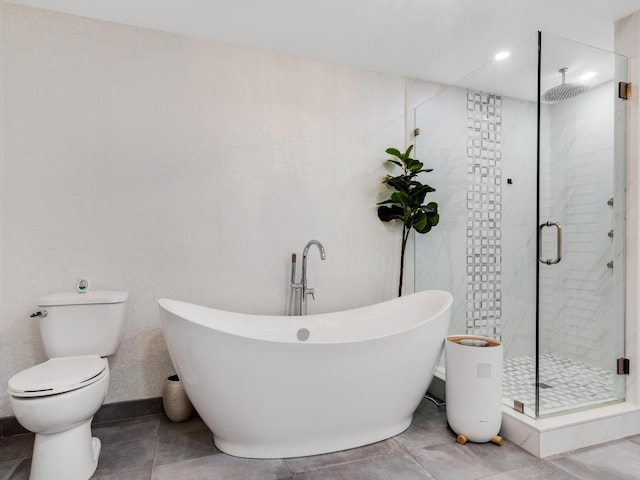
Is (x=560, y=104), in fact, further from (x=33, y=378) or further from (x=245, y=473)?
(x=33, y=378)

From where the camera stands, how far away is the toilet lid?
148 cm

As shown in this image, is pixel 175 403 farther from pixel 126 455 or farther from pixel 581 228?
pixel 581 228

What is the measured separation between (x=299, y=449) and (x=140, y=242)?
1481mm

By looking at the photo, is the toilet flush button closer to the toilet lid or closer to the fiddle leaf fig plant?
the toilet lid

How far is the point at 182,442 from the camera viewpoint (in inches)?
76.6

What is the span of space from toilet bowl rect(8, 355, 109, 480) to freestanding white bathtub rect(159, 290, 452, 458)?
1.20 ft

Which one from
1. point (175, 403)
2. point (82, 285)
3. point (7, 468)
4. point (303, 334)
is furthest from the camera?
point (303, 334)

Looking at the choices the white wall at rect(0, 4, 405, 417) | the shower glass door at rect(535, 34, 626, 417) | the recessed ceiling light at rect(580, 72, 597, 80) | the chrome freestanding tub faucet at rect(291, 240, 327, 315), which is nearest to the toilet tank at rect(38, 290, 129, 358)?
the white wall at rect(0, 4, 405, 417)

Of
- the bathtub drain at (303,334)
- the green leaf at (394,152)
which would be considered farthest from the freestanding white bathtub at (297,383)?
the green leaf at (394,152)

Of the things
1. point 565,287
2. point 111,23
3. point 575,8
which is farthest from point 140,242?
point 575,8

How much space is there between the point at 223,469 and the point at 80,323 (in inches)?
41.3

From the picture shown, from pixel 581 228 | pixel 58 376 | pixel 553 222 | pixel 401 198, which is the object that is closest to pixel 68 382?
pixel 58 376

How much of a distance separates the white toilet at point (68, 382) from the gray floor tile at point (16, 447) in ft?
1.16

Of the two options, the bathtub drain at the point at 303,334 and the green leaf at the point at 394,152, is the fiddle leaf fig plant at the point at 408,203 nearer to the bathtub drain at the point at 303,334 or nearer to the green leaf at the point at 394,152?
the green leaf at the point at 394,152
